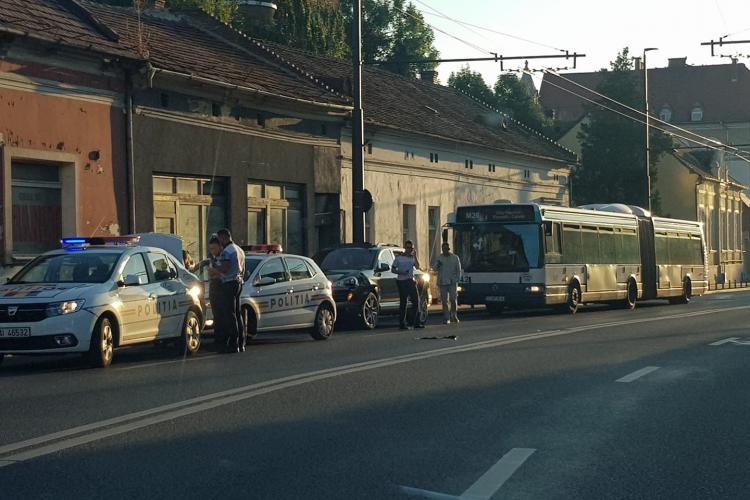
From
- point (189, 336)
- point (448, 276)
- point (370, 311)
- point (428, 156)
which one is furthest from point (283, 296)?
point (428, 156)

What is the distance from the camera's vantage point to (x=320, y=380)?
12.8 metres

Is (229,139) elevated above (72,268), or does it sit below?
above

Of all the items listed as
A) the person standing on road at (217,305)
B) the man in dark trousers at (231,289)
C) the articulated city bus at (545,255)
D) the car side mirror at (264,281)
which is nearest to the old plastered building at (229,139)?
the articulated city bus at (545,255)

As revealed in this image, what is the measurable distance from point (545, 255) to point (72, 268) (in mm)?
16298

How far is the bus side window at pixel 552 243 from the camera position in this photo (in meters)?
29.8

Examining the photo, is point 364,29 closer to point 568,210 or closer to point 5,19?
point 568,210

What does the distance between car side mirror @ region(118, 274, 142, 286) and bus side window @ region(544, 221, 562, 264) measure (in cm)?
1570

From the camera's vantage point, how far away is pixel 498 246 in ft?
98.7

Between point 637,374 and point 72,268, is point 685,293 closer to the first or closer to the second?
point 637,374

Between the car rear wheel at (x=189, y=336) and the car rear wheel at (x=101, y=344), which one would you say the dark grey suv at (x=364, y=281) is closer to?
the car rear wheel at (x=189, y=336)

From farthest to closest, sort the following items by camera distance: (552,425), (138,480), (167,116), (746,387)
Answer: (167,116) → (746,387) → (552,425) → (138,480)

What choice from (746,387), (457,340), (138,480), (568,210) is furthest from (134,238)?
(568,210)

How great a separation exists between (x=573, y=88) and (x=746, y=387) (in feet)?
375

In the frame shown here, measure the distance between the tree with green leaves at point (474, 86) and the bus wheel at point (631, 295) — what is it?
4112cm
